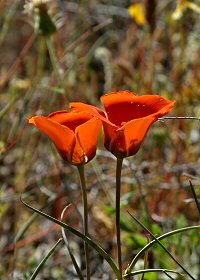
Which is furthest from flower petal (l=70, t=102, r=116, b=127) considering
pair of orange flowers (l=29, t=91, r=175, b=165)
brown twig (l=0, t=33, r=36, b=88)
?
brown twig (l=0, t=33, r=36, b=88)

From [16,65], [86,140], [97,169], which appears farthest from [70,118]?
[16,65]

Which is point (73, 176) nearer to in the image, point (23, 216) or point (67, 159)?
point (23, 216)

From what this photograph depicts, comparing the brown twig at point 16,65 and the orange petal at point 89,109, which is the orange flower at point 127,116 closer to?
the orange petal at point 89,109

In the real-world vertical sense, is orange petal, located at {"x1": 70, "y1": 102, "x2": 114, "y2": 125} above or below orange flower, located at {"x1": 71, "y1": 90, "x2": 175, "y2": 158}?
above

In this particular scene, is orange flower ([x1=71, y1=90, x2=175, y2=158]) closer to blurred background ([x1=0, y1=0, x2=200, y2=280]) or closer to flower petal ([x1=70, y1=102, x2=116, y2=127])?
flower petal ([x1=70, y1=102, x2=116, y2=127])

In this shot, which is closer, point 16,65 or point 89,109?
point 89,109

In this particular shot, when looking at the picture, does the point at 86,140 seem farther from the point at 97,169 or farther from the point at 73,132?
the point at 97,169

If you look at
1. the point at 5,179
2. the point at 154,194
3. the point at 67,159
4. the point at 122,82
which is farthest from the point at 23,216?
the point at 67,159
